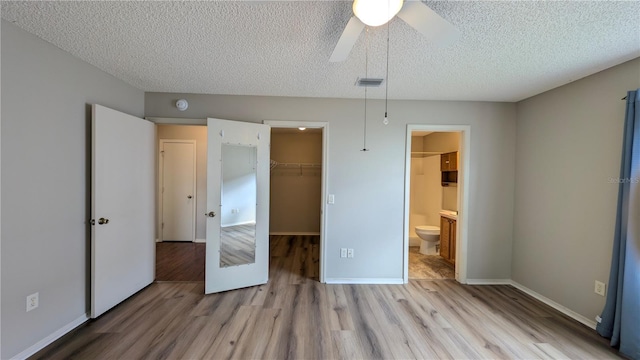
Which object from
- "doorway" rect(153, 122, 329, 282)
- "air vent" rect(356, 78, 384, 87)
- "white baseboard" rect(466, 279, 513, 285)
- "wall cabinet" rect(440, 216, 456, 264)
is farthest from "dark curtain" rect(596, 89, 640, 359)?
"doorway" rect(153, 122, 329, 282)

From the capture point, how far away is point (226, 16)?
1.55m

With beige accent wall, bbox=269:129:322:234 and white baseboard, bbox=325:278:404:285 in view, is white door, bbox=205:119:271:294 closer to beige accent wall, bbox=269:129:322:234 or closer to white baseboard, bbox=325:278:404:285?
white baseboard, bbox=325:278:404:285

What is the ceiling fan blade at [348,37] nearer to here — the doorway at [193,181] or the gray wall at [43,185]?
the gray wall at [43,185]

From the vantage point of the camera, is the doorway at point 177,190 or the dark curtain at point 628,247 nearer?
the dark curtain at point 628,247

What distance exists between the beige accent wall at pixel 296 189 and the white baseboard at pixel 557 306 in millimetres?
3719

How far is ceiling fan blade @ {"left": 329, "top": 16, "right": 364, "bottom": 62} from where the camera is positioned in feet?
4.34

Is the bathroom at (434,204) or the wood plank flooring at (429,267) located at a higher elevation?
the bathroom at (434,204)

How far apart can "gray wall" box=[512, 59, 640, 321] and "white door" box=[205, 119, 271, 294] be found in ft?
10.7

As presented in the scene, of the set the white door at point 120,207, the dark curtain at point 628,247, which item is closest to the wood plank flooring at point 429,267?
the dark curtain at point 628,247

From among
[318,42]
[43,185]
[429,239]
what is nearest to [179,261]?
[43,185]

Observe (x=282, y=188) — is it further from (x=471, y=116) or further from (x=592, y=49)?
(x=592, y=49)

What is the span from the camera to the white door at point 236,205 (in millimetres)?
2799

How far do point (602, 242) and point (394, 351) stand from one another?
85.9 inches

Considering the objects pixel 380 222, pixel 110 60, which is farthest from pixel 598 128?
pixel 110 60
